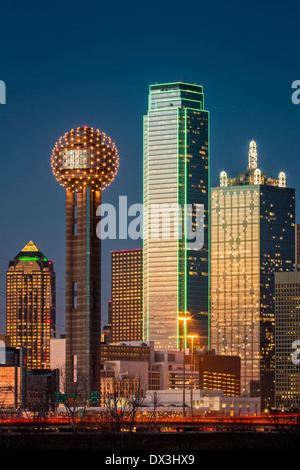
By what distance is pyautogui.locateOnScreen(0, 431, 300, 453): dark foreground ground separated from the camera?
171 meters

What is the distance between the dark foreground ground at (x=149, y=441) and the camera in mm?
170750

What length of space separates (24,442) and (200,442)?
26.5 meters

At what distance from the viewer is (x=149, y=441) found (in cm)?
17612

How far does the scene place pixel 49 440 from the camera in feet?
598
